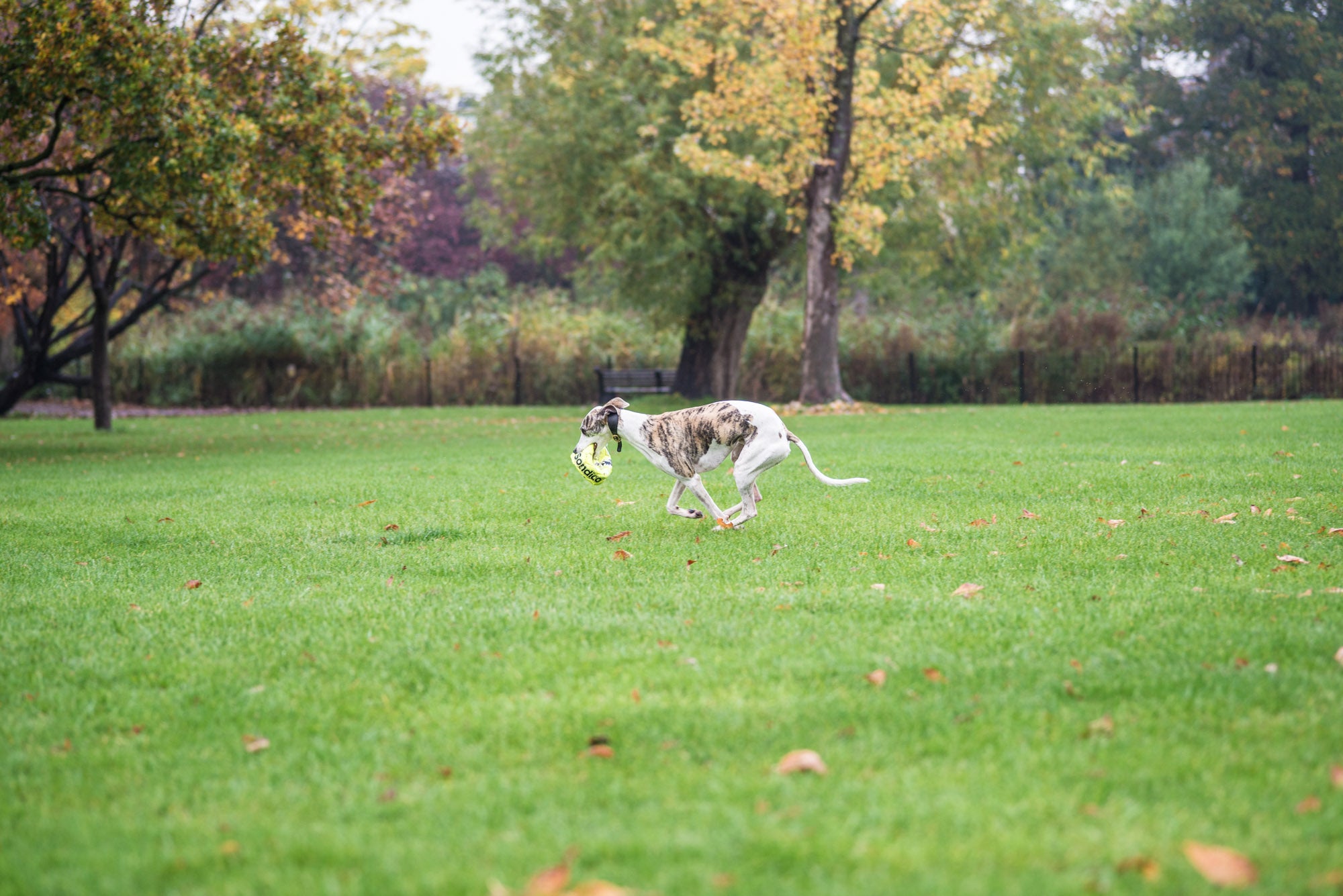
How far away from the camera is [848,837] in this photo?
295 cm

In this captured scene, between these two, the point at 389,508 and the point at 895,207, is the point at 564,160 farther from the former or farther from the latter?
the point at 389,508

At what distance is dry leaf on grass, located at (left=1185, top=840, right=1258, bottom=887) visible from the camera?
2.65 metres

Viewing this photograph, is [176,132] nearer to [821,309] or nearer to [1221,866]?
[821,309]

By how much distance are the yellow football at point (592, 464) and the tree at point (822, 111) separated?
15142 mm

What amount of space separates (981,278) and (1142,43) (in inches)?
1045

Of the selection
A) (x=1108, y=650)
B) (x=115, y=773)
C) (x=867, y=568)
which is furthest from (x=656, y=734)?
(x=867, y=568)

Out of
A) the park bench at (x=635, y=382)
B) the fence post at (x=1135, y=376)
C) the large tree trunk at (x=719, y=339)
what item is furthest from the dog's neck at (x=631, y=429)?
the fence post at (x=1135, y=376)

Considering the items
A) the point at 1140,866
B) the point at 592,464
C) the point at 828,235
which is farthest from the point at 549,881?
the point at 828,235

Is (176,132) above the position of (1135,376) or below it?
above

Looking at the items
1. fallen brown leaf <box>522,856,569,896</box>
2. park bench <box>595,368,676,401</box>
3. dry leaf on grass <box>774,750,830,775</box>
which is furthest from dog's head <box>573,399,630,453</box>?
park bench <box>595,368,676,401</box>

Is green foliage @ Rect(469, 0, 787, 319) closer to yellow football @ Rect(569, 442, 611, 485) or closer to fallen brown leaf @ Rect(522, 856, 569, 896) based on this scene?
yellow football @ Rect(569, 442, 611, 485)

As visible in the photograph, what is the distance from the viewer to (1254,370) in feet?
86.2

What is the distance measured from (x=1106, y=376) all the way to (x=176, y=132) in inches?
851

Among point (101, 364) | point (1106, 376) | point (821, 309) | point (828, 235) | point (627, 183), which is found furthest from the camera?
point (1106, 376)
